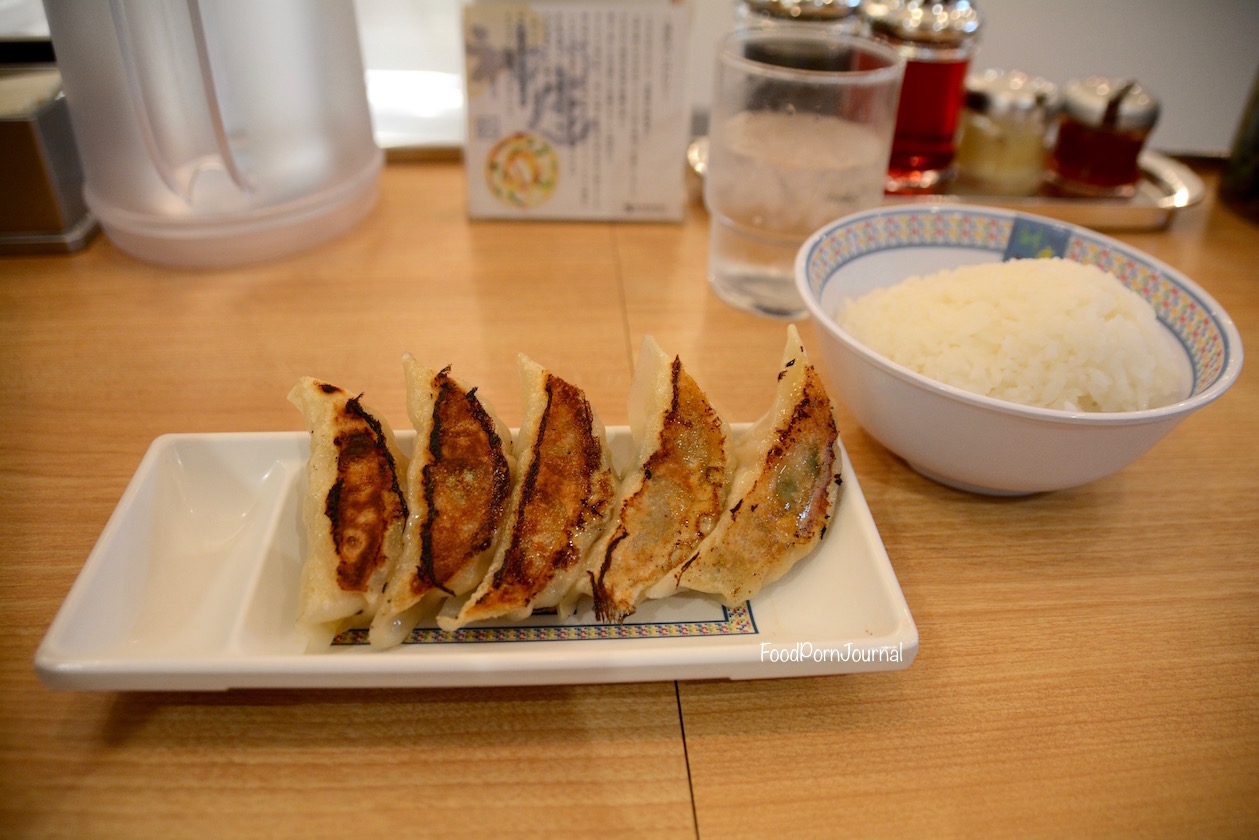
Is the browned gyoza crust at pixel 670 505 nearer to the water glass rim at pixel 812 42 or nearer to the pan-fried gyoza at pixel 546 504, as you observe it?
the pan-fried gyoza at pixel 546 504

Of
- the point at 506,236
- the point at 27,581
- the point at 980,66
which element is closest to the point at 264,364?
the point at 27,581

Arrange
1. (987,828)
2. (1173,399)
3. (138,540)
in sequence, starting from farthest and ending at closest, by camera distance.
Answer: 1. (1173,399)
2. (138,540)
3. (987,828)

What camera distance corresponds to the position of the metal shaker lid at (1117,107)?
190cm

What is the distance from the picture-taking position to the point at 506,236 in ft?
6.12

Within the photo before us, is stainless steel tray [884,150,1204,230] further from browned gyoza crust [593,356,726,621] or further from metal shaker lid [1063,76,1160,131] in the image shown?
browned gyoza crust [593,356,726,621]

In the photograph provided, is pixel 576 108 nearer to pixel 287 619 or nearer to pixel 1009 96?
pixel 1009 96

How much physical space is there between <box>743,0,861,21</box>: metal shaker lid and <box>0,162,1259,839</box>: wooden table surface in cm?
70

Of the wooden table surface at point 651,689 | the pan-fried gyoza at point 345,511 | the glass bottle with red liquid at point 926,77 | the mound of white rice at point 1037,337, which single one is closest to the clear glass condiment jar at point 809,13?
the glass bottle with red liquid at point 926,77

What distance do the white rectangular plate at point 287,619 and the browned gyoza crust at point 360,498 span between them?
0.26 feet

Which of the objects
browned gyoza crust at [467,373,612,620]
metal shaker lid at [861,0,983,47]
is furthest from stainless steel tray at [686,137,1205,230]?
browned gyoza crust at [467,373,612,620]

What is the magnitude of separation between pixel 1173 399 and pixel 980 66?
1796 mm

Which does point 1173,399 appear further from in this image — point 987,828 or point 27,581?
point 27,581

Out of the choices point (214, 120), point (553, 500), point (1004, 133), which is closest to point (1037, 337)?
point (553, 500)

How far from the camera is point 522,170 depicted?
186 centimetres
